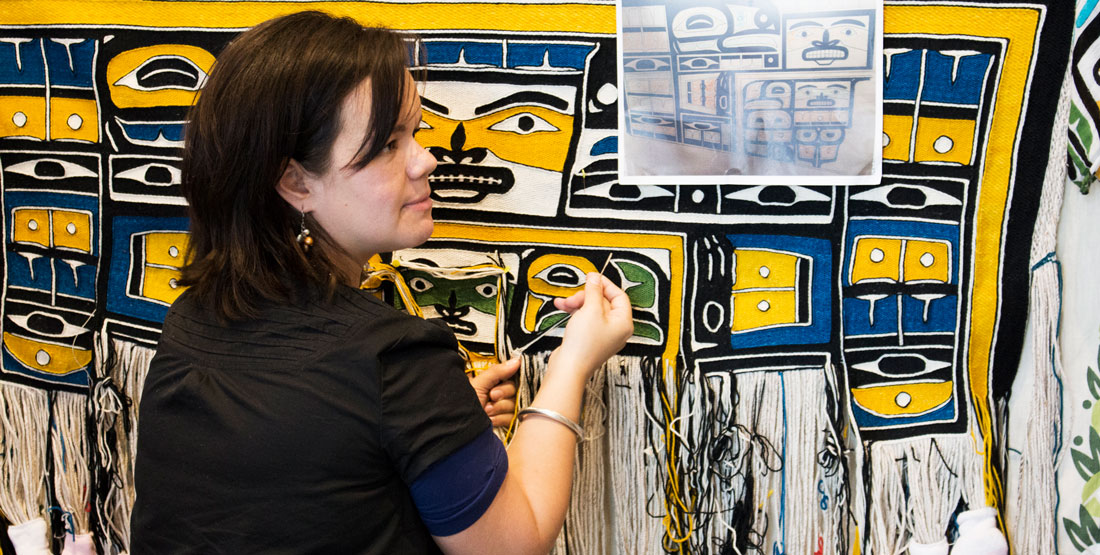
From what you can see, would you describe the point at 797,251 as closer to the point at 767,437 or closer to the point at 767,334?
the point at 767,334

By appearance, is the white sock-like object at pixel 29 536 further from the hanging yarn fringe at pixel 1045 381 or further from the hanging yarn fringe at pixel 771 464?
the hanging yarn fringe at pixel 1045 381

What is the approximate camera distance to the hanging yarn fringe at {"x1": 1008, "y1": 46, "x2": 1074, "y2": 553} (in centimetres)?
108

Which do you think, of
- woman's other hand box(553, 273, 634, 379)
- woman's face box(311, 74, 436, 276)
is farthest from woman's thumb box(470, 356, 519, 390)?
woman's face box(311, 74, 436, 276)

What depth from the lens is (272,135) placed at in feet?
2.70

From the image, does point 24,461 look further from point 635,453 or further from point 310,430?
point 635,453

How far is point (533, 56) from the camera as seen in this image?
44.9 inches

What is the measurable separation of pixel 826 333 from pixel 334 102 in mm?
771

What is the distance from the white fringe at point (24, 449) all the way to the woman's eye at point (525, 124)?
3.06 feet

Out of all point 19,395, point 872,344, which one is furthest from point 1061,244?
point 19,395

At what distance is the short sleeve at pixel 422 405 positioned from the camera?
772 millimetres

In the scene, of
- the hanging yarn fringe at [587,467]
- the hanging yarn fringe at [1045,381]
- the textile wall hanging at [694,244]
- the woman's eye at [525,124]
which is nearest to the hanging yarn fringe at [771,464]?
the textile wall hanging at [694,244]

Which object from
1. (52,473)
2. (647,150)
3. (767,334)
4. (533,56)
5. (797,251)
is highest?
(533,56)

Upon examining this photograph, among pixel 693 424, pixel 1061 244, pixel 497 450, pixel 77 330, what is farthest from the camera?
pixel 77 330

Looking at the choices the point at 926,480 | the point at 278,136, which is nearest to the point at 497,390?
the point at 278,136
